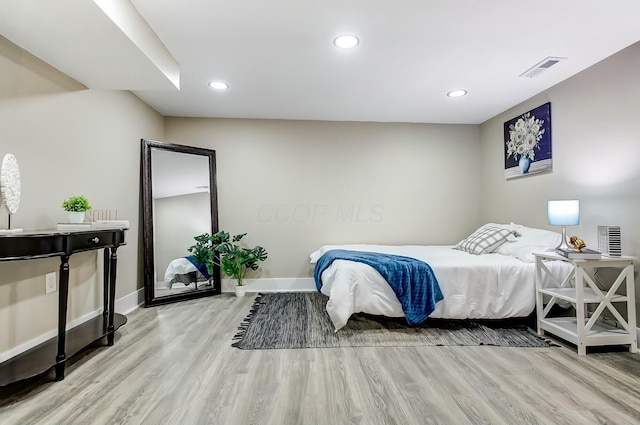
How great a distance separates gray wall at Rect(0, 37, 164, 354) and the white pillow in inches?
158

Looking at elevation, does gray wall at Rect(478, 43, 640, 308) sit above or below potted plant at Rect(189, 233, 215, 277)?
above

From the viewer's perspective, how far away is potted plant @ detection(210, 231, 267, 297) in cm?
411

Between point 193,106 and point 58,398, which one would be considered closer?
point 58,398

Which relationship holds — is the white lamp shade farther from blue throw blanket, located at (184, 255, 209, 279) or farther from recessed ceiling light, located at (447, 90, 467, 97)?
blue throw blanket, located at (184, 255, 209, 279)

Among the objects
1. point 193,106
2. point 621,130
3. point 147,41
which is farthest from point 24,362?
point 621,130

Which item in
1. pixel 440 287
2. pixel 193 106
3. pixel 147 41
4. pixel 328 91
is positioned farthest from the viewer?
pixel 193 106

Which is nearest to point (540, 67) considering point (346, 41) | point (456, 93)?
point (456, 93)

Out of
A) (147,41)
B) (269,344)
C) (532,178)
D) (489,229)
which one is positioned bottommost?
(269,344)

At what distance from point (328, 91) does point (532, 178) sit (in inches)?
100.0

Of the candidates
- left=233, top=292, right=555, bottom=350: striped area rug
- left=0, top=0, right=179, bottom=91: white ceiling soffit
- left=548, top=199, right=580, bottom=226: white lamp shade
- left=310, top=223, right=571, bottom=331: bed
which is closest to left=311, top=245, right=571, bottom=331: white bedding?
left=310, top=223, right=571, bottom=331: bed

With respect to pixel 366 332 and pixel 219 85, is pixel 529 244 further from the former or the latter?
pixel 219 85

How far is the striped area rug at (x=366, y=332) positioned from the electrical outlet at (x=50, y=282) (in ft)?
4.68

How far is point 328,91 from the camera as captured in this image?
352 centimetres

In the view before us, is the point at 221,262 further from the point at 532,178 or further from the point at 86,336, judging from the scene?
the point at 532,178
